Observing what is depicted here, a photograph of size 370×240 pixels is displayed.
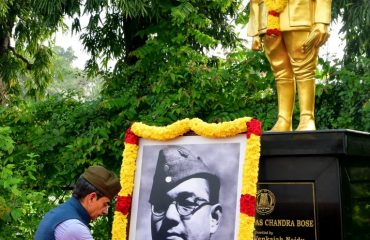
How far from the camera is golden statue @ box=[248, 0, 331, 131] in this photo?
4074mm

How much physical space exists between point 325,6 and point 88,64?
6.08 metres

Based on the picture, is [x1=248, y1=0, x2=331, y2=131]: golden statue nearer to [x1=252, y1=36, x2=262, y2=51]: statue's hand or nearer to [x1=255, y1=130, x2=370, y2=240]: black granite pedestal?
[x1=252, y1=36, x2=262, y2=51]: statue's hand

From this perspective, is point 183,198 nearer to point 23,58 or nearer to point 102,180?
point 102,180

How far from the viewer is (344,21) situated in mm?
13547

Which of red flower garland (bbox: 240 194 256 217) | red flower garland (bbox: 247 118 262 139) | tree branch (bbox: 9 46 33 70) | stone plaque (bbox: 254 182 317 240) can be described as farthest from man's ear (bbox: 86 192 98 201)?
tree branch (bbox: 9 46 33 70)

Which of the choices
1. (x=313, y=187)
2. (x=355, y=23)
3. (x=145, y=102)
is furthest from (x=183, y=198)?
(x=355, y=23)

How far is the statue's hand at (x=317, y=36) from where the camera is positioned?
4.03 metres

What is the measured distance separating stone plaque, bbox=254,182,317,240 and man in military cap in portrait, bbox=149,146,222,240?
0.52 metres

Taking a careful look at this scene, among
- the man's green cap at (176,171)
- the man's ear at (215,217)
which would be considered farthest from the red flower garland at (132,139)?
the man's ear at (215,217)

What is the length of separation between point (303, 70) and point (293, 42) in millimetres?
211

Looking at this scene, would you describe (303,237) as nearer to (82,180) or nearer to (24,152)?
(82,180)

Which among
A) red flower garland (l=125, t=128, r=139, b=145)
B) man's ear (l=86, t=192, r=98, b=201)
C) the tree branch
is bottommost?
man's ear (l=86, t=192, r=98, b=201)

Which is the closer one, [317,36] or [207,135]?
[207,135]

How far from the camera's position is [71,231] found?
264 cm
